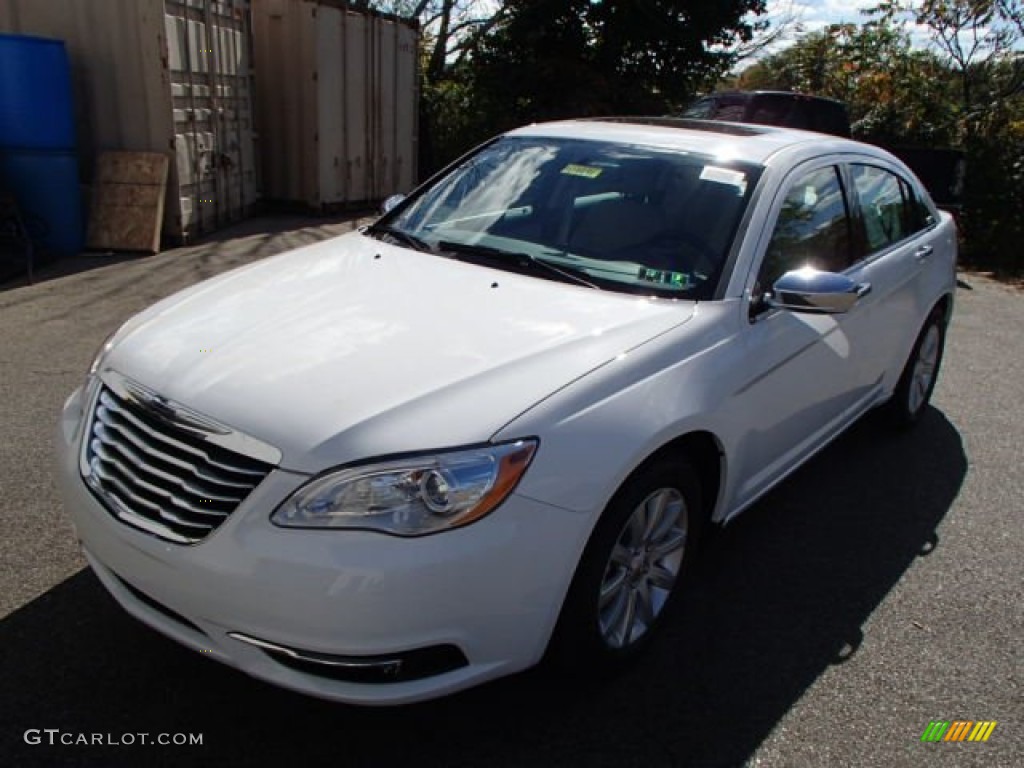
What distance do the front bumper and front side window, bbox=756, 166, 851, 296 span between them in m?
1.44

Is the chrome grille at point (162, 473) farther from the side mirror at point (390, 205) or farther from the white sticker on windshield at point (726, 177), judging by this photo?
the white sticker on windshield at point (726, 177)

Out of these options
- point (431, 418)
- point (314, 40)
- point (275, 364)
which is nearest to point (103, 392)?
point (275, 364)

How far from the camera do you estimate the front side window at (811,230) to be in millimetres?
3281

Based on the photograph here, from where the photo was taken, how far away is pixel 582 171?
3623mm

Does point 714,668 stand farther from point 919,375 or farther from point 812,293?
point 919,375

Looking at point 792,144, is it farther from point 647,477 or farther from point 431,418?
point 431,418

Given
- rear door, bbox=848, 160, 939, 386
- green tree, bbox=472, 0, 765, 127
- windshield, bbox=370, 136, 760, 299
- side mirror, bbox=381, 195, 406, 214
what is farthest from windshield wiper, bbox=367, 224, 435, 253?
green tree, bbox=472, 0, 765, 127

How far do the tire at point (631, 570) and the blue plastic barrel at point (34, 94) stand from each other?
23.5 feet

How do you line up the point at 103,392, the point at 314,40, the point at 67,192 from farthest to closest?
the point at 314,40 → the point at 67,192 → the point at 103,392

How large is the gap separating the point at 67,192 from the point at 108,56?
55.5 inches

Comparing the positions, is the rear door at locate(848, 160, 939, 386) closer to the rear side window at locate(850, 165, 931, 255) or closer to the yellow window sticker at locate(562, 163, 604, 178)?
the rear side window at locate(850, 165, 931, 255)

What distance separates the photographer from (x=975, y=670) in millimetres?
2957

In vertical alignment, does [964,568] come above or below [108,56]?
below

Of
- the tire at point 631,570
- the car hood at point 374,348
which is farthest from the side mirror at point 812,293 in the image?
the tire at point 631,570
